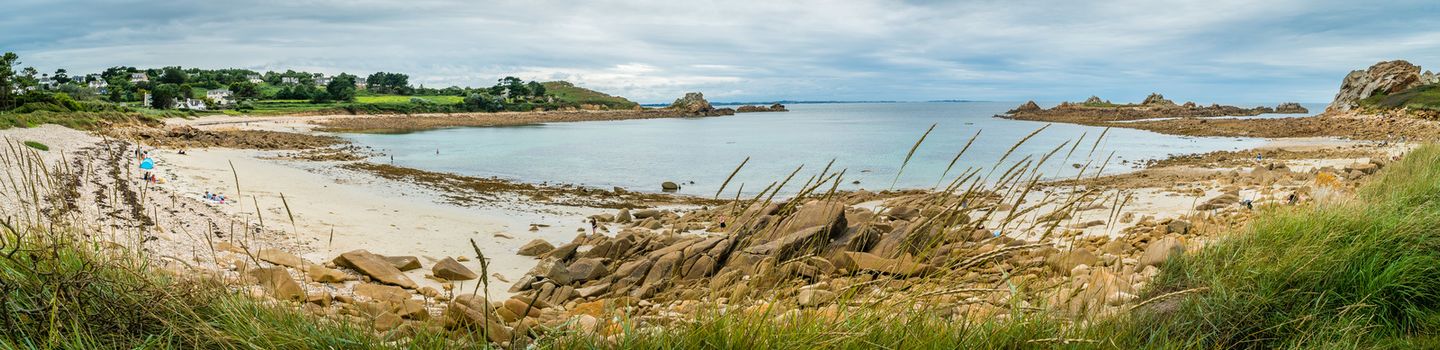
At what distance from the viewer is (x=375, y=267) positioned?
8625 mm

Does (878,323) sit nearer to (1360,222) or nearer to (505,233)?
(1360,222)

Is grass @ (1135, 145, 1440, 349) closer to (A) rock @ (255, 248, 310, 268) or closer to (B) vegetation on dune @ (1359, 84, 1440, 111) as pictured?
(A) rock @ (255, 248, 310, 268)

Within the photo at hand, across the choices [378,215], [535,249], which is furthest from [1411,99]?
[378,215]

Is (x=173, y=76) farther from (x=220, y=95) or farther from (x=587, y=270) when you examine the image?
(x=587, y=270)

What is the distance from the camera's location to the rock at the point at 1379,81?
71562 millimetres

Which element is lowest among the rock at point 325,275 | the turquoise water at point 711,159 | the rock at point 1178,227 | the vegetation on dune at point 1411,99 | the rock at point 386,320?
the turquoise water at point 711,159

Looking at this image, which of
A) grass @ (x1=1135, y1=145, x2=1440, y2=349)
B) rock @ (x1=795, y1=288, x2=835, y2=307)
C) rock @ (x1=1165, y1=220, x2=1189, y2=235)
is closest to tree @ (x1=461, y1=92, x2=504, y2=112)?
rock @ (x1=1165, y1=220, x2=1189, y2=235)

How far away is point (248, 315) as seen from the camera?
3.11 meters

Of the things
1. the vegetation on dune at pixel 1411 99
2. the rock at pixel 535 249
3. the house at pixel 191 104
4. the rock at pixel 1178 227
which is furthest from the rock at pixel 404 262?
the house at pixel 191 104

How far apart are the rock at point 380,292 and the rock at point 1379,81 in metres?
91.4

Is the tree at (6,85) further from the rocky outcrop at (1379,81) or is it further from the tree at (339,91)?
the rocky outcrop at (1379,81)

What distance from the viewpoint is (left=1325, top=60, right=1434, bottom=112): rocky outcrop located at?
7156 cm

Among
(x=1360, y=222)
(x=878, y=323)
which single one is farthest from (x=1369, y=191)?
(x=878, y=323)

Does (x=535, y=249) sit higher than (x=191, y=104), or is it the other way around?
(x=191, y=104)
